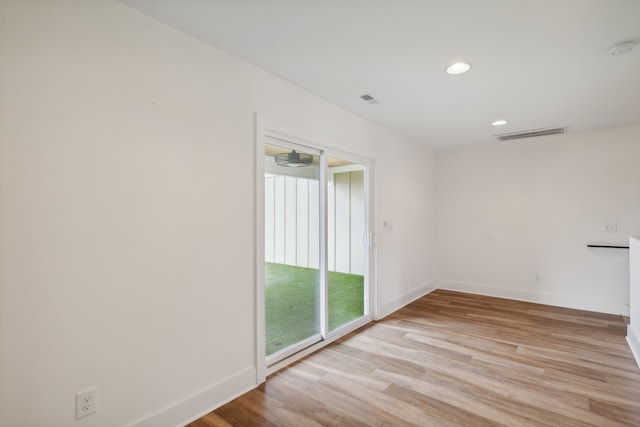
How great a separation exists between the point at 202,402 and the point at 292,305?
119 centimetres

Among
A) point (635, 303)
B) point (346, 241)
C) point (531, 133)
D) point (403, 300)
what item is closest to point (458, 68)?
point (346, 241)

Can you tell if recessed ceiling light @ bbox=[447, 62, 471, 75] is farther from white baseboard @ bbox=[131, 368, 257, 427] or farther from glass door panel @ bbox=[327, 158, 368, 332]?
white baseboard @ bbox=[131, 368, 257, 427]

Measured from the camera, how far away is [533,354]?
300cm

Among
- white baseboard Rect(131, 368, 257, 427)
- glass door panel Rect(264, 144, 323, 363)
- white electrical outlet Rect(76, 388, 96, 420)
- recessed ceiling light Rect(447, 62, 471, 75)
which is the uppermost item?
recessed ceiling light Rect(447, 62, 471, 75)

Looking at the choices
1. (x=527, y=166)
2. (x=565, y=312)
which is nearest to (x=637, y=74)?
(x=527, y=166)

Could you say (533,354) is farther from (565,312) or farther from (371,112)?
(371,112)

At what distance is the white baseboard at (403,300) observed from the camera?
4.10 metres

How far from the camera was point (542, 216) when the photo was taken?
15.4ft

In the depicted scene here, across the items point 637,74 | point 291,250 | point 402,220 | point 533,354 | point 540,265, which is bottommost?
point 533,354

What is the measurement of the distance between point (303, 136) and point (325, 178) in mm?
539

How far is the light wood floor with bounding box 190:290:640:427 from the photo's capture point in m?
2.10

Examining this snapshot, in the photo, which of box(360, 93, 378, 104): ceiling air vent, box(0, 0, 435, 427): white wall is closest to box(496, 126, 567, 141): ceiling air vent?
box(360, 93, 378, 104): ceiling air vent

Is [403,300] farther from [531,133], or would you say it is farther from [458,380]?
[531,133]

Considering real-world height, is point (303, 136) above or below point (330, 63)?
below
